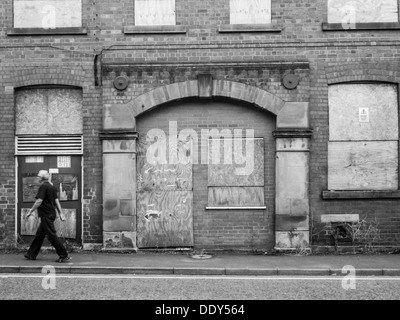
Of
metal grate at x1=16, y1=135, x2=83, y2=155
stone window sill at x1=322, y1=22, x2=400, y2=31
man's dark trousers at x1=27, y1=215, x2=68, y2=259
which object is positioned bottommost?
man's dark trousers at x1=27, y1=215, x2=68, y2=259

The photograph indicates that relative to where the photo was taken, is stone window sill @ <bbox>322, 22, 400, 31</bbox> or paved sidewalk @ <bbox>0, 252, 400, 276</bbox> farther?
stone window sill @ <bbox>322, 22, 400, 31</bbox>

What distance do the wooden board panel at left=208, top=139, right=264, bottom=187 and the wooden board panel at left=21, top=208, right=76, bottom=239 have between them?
131 inches

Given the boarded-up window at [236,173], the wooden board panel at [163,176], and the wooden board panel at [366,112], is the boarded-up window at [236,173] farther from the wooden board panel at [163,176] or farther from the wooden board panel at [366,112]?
the wooden board panel at [366,112]

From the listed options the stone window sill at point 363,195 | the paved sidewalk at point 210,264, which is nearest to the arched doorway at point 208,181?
the paved sidewalk at point 210,264

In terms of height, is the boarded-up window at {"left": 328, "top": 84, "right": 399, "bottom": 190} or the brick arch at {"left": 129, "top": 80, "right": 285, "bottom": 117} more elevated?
the brick arch at {"left": 129, "top": 80, "right": 285, "bottom": 117}

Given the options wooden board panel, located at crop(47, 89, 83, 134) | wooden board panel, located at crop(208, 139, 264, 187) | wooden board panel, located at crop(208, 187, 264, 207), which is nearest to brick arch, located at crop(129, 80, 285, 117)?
wooden board panel, located at crop(208, 139, 264, 187)

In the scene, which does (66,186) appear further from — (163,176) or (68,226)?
(163,176)

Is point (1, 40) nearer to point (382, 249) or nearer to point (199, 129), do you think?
point (199, 129)

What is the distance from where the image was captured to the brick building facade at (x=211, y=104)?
43.1 ft

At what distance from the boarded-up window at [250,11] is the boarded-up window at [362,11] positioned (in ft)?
4.78

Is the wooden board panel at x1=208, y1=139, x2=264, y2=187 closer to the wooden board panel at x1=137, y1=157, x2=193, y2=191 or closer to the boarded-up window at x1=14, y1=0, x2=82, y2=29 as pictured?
the wooden board panel at x1=137, y1=157, x2=193, y2=191

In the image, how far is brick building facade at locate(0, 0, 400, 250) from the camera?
13.1 m

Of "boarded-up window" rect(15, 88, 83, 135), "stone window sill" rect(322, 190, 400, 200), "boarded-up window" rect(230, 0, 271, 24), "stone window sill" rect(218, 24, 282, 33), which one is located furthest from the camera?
"boarded-up window" rect(15, 88, 83, 135)
